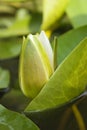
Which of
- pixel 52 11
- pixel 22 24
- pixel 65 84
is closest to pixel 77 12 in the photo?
pixel 52 11

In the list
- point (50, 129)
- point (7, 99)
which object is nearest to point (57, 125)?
point (50, 129)

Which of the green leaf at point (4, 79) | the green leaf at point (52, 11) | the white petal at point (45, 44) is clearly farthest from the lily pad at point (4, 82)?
the green leaf at point (52, 11)

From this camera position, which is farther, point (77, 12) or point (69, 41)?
point (77, 12)

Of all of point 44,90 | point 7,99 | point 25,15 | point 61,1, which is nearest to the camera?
point 44,90

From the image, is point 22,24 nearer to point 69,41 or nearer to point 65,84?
point 69,41

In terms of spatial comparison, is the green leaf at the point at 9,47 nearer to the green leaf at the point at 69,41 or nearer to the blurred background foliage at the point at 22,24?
the blurred background foliage at the point at 22,24

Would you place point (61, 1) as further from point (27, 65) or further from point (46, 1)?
point (27, 65)

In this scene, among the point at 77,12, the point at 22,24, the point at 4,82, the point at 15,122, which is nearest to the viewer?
the point at 15,122
